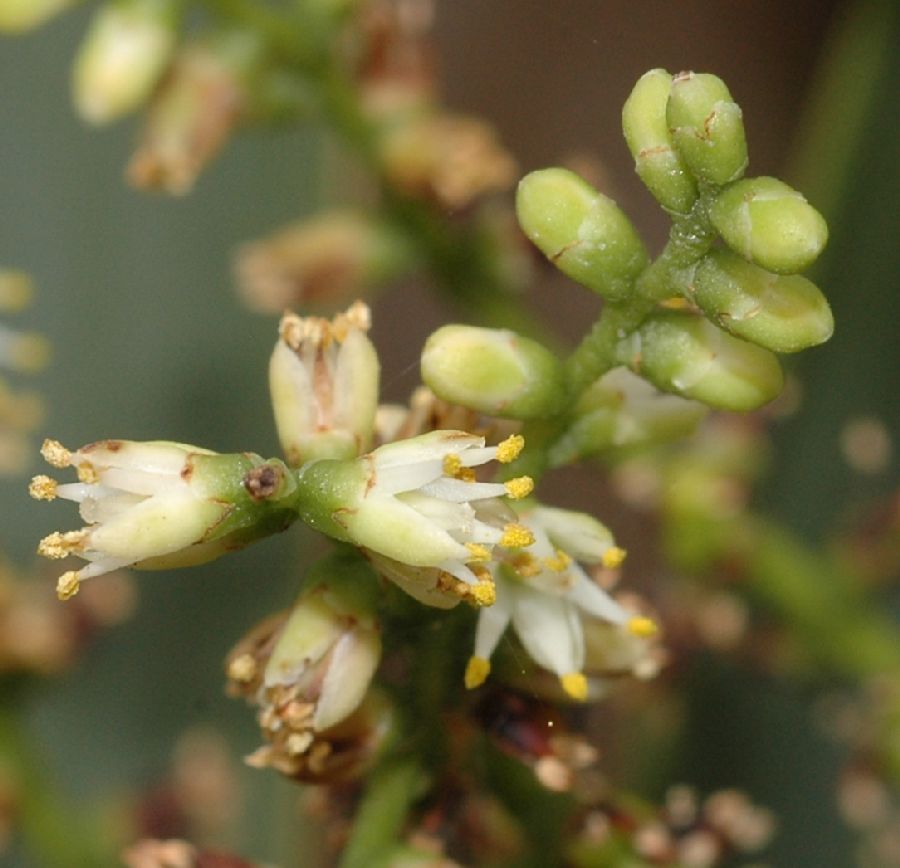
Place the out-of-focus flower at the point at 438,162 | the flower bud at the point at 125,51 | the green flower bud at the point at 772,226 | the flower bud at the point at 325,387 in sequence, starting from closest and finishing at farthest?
the green flower bud at the point at 772,226 < the flower bud at the point at 325,387 < the flower bud at the point at 125,51 < the out-of-focus flower at the point at 438,162

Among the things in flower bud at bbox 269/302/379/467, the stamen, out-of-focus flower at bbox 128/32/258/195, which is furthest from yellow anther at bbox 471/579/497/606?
out-of-focus flower at bbox 128/32/258/195

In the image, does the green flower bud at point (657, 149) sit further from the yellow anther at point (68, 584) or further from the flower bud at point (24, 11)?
the flower bud at point (24, 11)

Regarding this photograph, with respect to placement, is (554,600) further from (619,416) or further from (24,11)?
(24,11)

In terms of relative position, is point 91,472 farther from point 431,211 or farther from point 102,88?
point 431,211

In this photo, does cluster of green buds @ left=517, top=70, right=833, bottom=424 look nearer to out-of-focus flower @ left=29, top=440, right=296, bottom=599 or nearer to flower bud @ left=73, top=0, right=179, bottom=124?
out-of-focus flower @ left=29, top=440, right=296, bottom=599

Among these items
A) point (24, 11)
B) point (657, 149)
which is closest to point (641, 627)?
point (657, 149)

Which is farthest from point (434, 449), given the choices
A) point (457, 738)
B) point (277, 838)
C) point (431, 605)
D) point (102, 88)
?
point (277, 838)

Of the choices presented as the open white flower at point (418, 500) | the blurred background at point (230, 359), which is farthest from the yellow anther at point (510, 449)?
the blurred background at point (230, 359)
